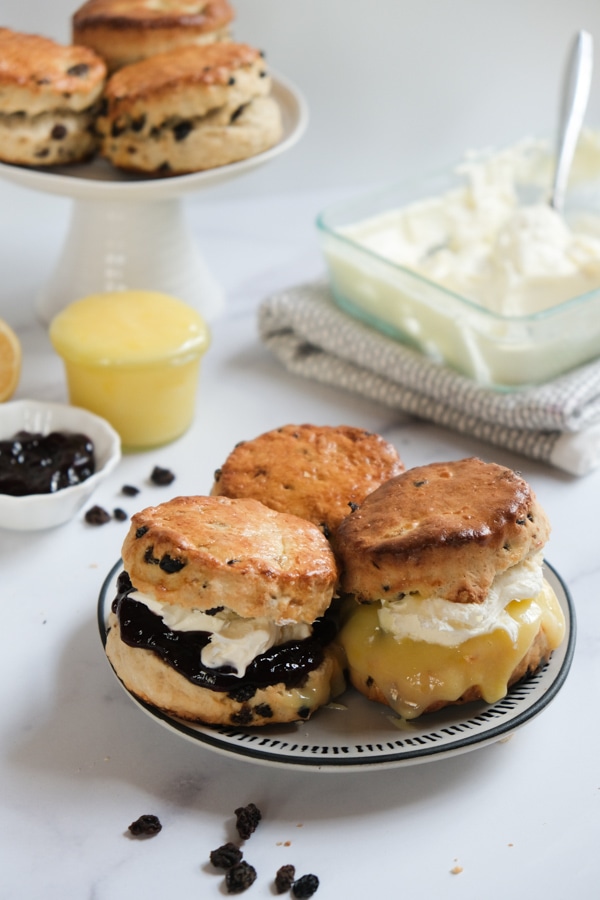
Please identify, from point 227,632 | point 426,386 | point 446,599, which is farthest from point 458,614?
point 426,386

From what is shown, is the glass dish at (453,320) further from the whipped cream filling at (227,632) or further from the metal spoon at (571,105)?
the whipped cream filling at (227,632)

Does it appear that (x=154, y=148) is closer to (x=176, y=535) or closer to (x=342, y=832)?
(x=176, y=535)

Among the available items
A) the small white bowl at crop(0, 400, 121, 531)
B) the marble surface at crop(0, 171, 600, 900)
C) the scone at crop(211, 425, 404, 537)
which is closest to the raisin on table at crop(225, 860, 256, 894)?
the marble surface at crop(0, 171, 600, 900)

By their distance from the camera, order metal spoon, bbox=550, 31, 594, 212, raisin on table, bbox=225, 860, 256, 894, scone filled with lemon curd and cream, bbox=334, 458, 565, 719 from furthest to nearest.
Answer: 1. metal spoon, bbox=550, 31, 594, 212
2. scone filled with lemon curd and cream, bbox=334, 458, 565, 719
3. raisin on table, bbox=225, 860, 256, 894

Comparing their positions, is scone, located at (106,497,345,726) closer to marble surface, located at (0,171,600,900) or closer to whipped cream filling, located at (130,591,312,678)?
whipped cream filling, located at (130,591,312,678)

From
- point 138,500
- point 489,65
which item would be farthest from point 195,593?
point 489,65
